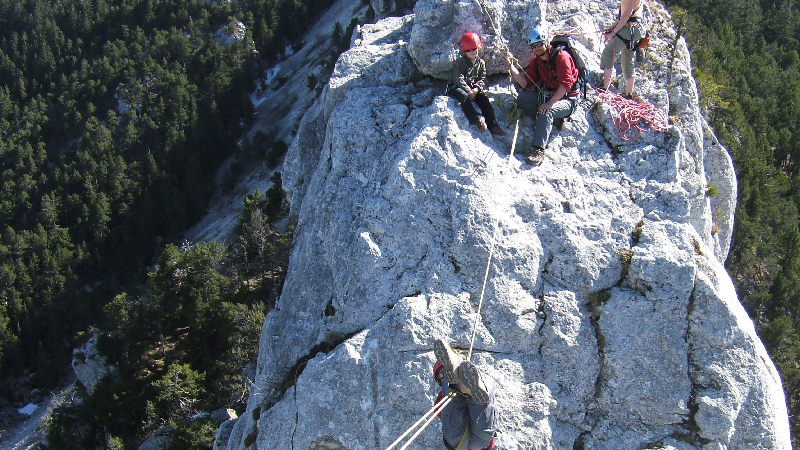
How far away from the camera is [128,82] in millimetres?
67688

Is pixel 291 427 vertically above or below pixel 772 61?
above

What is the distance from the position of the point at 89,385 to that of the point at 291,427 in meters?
28.9

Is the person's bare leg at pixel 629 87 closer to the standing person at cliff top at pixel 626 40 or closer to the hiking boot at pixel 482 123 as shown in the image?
the standing person at cliff top at pixel 626 40

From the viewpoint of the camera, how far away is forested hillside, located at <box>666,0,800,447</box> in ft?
87.7

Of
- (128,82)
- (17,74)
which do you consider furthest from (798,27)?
(17,74)

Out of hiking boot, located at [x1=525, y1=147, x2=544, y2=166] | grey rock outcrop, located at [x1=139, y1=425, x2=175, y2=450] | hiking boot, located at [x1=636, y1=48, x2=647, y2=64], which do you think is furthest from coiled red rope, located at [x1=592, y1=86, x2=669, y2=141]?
grey rock outcrop, located at [x1=139, y1=425, x2=175, y2=450]

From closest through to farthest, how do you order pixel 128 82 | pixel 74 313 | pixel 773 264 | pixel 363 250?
pixel 363 250, pixel 773 264, pixel 74 313, pixel 128 82

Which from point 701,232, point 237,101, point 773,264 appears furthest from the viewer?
point 237,101

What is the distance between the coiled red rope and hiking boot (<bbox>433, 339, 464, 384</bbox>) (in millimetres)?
5031

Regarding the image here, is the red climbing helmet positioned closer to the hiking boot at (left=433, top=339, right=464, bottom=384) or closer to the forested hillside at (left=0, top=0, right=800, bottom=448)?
the hiking boot at (left=433, top=339, right=464, bottom=384)

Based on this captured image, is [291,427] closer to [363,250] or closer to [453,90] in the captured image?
[363,250]

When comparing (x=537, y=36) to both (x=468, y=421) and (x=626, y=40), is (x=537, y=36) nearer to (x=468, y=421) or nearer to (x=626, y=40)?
(x=626, y=40)

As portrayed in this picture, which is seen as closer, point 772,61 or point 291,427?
point 291,427

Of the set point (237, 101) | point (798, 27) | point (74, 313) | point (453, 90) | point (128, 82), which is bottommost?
point (74, 313)
